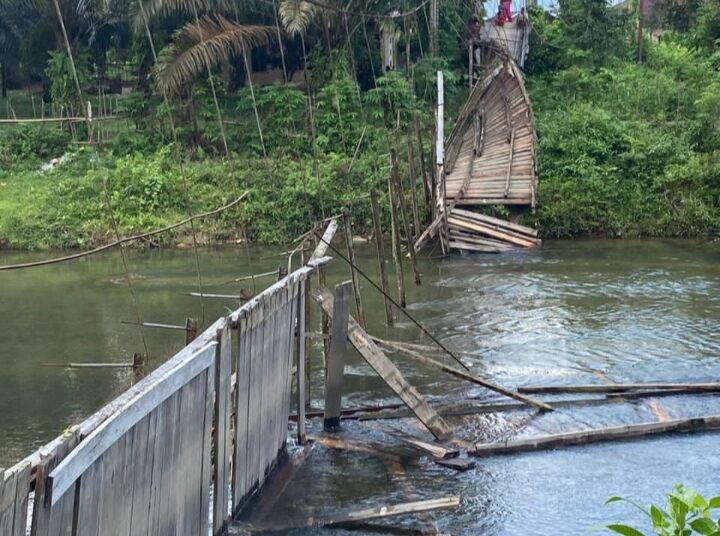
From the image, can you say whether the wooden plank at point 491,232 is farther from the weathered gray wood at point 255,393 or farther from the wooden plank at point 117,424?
the wooden plank at point 117,424

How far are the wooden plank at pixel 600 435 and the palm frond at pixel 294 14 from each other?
15.1 m

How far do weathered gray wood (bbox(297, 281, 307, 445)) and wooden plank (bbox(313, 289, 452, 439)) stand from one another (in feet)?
0.66

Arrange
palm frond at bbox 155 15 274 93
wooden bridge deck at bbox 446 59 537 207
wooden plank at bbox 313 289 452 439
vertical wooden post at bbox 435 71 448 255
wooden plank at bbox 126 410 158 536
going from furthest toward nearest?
palm frond at bbox 155 15 274 93 < wooden bridge deck at bbox 446 59 537 207 < vertical wooden post at bbox 435 71 448 255 < wooden plank at bbox 313 289 452 439 < wooden plank at bbox 126 410 158 536

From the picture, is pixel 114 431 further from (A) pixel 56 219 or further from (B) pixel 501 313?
(A) pixel 56 219

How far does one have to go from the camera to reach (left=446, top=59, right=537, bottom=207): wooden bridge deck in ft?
65.8

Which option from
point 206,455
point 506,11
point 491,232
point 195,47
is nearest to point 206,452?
point 206,455

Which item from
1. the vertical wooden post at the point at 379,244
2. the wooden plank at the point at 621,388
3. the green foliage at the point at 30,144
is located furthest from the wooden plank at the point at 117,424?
the green foliage at the point at 30,144

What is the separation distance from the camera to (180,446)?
15.2 ft

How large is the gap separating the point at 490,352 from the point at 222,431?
20.1ft

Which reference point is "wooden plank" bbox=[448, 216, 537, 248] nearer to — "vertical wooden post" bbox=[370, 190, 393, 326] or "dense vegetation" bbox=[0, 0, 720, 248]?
"dense vegetation" bbox=[0, 0, 720, 248]

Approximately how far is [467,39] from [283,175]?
8.89m

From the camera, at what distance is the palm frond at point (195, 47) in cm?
2258

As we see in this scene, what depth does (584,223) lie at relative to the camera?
2033cm

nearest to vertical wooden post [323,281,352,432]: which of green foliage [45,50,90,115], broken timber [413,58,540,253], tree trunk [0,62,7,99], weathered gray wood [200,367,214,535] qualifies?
weathered gray wood [200,367,214,535]
